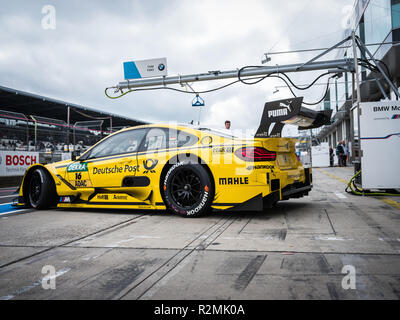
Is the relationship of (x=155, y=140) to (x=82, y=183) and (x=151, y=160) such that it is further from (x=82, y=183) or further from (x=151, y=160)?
(x=82, y=183)

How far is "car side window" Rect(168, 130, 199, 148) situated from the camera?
457 cm

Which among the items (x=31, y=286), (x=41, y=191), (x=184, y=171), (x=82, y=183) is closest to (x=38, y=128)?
(x=41, y=191)

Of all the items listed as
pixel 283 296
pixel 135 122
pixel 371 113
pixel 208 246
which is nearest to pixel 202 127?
pixel 208 246

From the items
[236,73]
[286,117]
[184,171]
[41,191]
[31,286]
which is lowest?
[31,286]

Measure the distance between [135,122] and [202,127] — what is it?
25.9 m

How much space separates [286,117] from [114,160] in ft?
8.58

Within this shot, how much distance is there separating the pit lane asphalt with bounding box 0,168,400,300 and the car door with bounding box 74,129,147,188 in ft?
2.14

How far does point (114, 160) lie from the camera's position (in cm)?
507

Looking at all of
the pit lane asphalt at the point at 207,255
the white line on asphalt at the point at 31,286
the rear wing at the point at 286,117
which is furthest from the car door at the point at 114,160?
the white line on asphalt at the point at 31,286

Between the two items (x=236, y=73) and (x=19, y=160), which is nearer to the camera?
(x=236, y=73)

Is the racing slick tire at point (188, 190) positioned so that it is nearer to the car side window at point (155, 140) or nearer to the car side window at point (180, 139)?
the car side window at point (180, 139)

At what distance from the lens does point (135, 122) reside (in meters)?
29.9

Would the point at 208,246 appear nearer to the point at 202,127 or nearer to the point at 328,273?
the point at 328,273

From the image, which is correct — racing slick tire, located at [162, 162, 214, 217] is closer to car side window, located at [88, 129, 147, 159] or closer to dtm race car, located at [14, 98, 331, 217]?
dtm race car, located at [14, 98, 331, 217]
